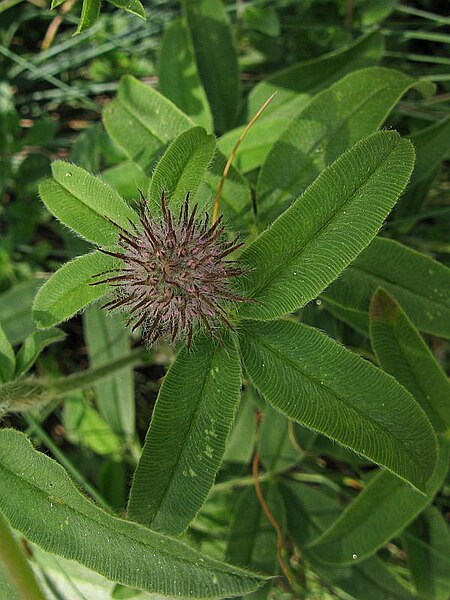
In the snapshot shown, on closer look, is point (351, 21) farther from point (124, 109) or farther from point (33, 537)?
point (33, 537)

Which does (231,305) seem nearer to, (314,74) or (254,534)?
(254,534)

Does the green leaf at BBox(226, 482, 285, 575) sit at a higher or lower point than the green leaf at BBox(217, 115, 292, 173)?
lower

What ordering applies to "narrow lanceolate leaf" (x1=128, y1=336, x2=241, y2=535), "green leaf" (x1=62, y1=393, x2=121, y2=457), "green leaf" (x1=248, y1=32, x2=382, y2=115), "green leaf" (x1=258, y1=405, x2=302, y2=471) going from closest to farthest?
"narrow lanceolate leaf" (x1=128, y1=336, x2=241, y2=535), "green leaf" (x1=248, y1=32, x2=382, y2=115), "green leaf" (x1=258, y1=405, x2=302, y2=471), "green leaf" (x1=62, y1=393, x2=121, y2=457)

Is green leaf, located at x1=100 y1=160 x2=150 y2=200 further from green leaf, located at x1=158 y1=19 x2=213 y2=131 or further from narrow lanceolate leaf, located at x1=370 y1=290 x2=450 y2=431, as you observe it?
narrow lanceolate leaf, located at x1=370 y1=290 x2=450 y2=431

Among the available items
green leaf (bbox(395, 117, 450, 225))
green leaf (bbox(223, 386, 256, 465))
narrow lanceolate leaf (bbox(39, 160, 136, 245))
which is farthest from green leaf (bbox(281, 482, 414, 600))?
narrow lanceolate leaf (bbox(39, 160, 136, 245))

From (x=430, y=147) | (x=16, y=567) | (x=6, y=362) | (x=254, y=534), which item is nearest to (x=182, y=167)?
(x=6, y=362)

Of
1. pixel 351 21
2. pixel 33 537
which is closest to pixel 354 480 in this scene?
pixel 33 537
